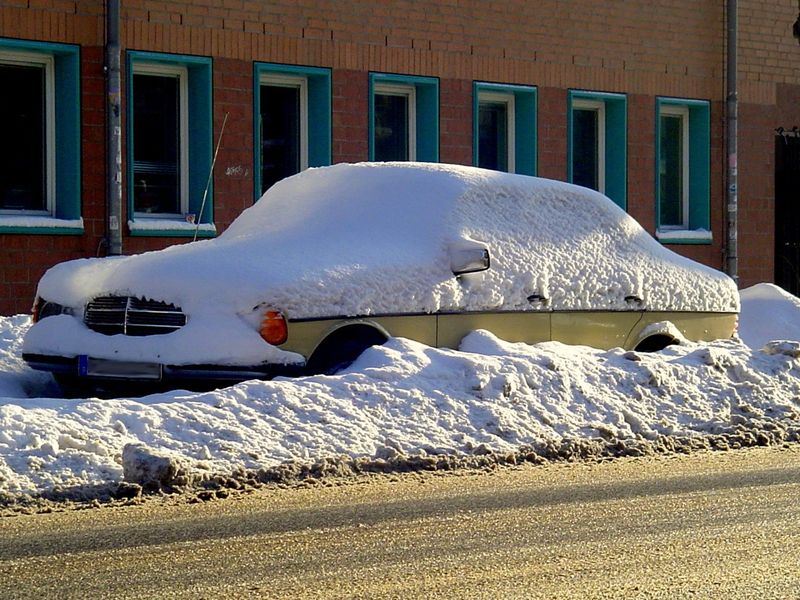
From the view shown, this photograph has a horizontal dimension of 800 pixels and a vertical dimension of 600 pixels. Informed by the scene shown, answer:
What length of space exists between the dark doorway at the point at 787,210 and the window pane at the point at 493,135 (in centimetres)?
515

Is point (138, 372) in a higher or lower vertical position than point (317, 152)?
lower

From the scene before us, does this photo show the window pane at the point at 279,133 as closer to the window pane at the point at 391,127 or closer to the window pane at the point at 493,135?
the window pane at the point at 391,127

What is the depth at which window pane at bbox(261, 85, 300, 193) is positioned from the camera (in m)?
17.8

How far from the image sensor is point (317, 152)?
704 inches

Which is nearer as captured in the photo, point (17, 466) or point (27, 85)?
point (17, 466)

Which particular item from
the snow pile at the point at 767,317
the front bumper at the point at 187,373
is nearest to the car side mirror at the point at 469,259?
the front bumper at the point at 187,373

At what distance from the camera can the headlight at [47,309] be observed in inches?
405

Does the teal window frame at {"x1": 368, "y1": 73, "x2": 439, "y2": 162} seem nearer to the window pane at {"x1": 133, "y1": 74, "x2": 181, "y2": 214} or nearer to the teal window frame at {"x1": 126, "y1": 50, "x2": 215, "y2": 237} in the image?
the teal window frame at {"x1": 126, "y1": 50, "x2": 215, "y2": 237}

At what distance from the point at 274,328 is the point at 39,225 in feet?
22.6

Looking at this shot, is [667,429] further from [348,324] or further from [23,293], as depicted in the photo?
[23,293]

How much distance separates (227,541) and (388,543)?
2.25ft

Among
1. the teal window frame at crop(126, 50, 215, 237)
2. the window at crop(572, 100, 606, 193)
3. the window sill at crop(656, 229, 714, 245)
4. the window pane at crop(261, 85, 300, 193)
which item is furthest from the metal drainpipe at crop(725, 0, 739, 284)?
the teal window frame at crop(126, 50, 215, 237)

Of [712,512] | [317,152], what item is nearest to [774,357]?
[712,512]

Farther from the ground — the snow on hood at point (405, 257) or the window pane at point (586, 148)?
the window pane at point (586, 148)
